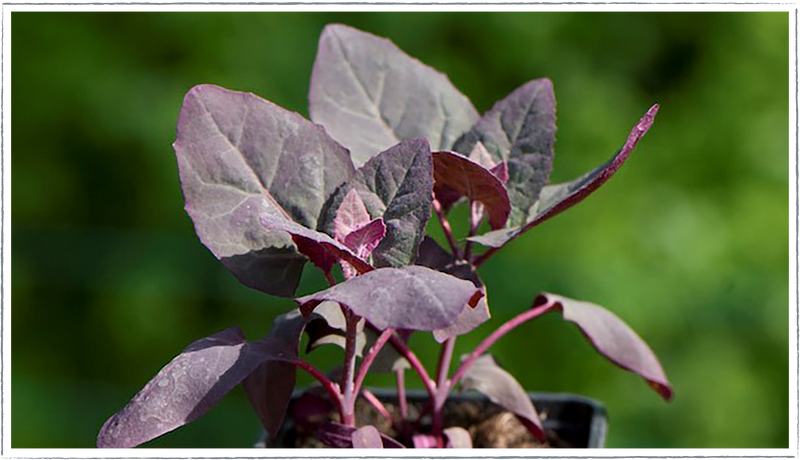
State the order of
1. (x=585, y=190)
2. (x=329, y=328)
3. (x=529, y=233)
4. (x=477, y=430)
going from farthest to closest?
(x=529, y=233)
(x=477, y=430)
(x=329, y=328)
(x=585, y=190)

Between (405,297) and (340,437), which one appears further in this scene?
(340,437)

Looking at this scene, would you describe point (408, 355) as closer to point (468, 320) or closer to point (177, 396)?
point (468, 320)

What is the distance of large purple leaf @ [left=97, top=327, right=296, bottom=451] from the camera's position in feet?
2.13

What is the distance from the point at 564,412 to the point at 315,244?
0.39 metres

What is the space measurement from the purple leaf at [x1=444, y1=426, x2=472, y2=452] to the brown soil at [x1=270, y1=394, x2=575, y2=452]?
0.06 metres

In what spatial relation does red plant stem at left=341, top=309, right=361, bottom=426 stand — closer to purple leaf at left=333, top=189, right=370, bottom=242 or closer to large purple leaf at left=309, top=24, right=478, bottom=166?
purple leaf at left=333, top=189, right=370, bottom=242

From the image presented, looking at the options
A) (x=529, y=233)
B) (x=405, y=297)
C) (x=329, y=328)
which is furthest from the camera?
(x=529, y=233)

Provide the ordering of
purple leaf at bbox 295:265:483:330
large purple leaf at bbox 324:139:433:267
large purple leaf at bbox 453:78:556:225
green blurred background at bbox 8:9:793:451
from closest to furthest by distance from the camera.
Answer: purple leaf at bbox 295:265:483:330
large purple leaf at bbox 324:139:433:267
large purple leaf at bbox 453:78:556:225
green blurred background at bbox 8:9:793:451

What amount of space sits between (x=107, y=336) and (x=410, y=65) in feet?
6.73

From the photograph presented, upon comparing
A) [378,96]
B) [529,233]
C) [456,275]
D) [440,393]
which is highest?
[378,96]

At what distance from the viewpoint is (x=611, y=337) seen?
85cm

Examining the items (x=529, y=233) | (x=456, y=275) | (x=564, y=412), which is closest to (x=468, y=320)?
(x=456, y=275)

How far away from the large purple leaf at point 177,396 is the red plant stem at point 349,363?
0.07m

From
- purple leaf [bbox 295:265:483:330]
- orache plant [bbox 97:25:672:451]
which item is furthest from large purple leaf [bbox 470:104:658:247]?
purple leaf [bbox 295:265:483:330]
